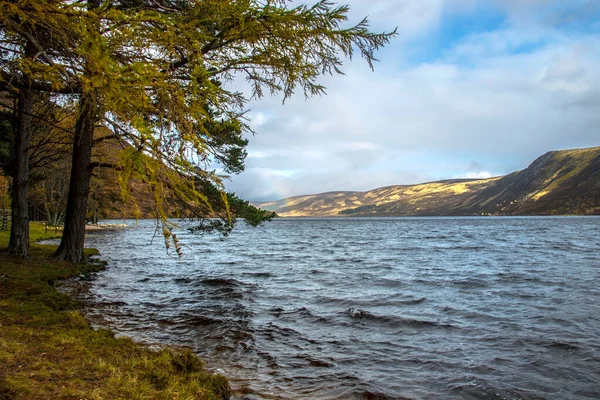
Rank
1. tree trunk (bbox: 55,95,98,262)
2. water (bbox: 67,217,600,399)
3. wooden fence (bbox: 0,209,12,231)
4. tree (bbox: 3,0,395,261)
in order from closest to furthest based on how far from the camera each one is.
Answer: tree (bbox: 3,0,395,261)
water (bbox: 67,217,600,399)
tree trunk (bbox: 55,95,98,262)
wooden fence (bbox: 0,209,12,231)

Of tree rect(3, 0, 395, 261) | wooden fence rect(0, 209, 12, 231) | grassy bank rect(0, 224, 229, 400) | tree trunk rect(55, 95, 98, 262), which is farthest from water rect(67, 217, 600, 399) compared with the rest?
wooden fence rect(0, 209, 12, 231)

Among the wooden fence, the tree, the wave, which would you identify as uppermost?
the tree

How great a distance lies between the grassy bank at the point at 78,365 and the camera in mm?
4613

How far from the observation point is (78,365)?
539 cm

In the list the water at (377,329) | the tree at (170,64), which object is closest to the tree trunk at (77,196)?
the water at (377,329)

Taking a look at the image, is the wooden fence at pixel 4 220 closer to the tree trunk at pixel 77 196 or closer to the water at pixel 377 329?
the water at pixel 377 329

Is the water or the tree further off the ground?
the tree

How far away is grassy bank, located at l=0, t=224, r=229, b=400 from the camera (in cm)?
461

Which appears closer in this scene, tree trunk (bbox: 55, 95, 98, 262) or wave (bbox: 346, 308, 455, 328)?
wave (bbox: 346, 308, 455, 328)

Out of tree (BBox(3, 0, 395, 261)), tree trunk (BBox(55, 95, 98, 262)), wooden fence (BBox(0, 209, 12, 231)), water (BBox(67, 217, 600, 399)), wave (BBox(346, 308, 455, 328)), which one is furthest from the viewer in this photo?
wooden fence (BBox(0, 209, 12, 231))

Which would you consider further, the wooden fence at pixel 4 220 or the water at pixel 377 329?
the wooden fence at pixel 4 220

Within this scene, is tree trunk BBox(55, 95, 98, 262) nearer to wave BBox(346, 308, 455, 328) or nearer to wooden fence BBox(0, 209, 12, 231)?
wave BBox(346, 308, 455, 328)

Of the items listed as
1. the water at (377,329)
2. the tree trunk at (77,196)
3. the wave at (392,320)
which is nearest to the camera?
the water at (377,329)

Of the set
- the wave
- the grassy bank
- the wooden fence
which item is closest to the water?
the wave
